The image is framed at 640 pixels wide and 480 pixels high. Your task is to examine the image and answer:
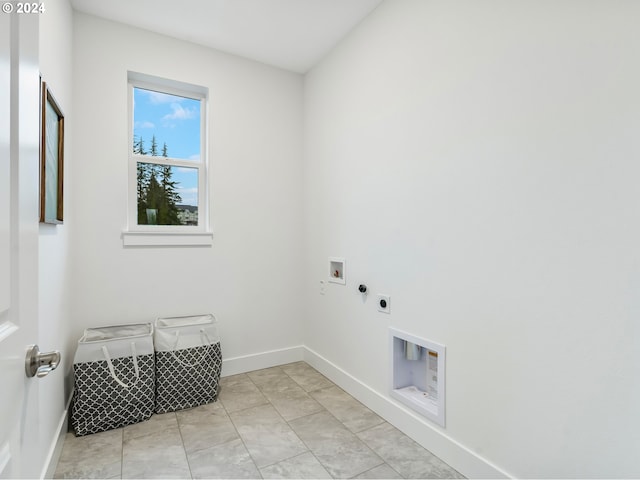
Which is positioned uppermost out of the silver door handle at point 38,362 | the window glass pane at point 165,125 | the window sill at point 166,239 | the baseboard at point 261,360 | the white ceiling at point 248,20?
the white ceiling at point 248,20

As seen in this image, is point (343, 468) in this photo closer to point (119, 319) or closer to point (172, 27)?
point (119, 319)

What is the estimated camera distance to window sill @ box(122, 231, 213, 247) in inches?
98.8

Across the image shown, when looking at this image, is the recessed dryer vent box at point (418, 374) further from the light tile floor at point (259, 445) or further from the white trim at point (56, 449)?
the white trim at point (56, 449)

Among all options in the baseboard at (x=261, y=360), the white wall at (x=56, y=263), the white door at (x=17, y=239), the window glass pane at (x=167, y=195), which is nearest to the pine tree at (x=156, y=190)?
the window glass pane at (x=167, y=195)

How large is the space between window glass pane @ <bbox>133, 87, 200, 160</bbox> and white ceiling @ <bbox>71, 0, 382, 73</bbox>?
0.48 m

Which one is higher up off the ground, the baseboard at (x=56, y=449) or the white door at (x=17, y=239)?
the white door at (x=17, y=239)

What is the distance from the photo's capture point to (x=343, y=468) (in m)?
1.74

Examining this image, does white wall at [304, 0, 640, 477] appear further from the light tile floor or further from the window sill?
the window sill

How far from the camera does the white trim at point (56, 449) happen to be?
Answer: 5.17 feet

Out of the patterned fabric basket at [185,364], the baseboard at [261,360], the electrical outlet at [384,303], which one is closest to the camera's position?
the electrical outlet at [384,303]

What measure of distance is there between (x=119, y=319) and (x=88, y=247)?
0.56 meters

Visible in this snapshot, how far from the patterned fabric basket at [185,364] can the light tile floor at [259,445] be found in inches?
3.3

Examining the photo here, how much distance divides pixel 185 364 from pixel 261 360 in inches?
32.7

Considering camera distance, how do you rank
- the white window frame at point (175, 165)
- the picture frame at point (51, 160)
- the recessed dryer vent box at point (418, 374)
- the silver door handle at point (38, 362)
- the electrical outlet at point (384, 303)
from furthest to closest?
the white window frame at point (175, 165) → the electrical outlet at point (384, 303) → the recessed dryer vent box at point (418, 374) → the picture frame at point (51, 160) → the silver door handle at point (38, 362)
